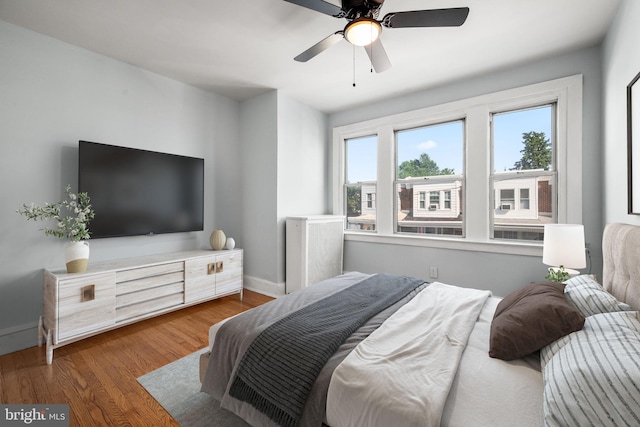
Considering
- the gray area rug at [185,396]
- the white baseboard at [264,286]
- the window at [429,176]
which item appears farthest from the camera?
the white baseboard at [264,286]

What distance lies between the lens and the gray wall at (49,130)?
2.35 metres

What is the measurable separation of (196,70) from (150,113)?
2.36 feet

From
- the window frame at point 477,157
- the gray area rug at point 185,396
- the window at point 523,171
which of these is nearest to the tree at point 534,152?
the window at point 523,171

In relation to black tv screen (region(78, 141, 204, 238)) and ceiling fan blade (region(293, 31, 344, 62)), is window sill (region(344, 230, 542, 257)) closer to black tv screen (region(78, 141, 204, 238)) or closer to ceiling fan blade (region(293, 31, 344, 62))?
black tv screen (region(78, 141, 204, 238))

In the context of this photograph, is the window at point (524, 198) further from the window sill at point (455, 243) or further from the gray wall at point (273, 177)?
the gray wall at point (273, 177)

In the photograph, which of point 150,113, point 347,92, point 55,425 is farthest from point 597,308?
point 150,113

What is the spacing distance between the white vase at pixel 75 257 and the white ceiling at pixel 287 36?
1.85 m

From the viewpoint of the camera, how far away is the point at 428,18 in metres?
1.72

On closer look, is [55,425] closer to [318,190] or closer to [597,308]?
[597,308]

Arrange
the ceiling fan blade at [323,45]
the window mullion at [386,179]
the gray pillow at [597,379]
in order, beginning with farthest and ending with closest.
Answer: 1. the window mullion at [386,179]
2. the ceiling fan blade at [323,45]
3. the gray pillow at [597,379]

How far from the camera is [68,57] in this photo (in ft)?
8.65

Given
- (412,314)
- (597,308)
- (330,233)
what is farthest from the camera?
(330,233)

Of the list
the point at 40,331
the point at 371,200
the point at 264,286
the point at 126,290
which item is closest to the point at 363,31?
the point at 371,200

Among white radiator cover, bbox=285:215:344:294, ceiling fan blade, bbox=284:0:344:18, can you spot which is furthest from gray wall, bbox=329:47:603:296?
ceiling fan blade, bbox=284:0:344:18
